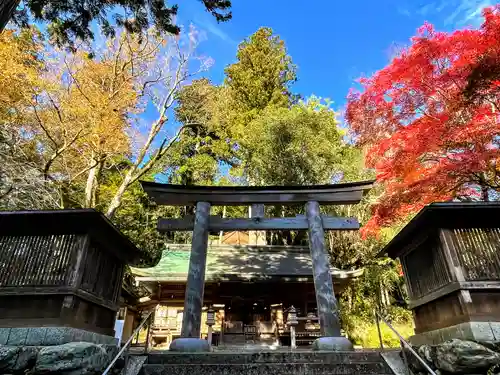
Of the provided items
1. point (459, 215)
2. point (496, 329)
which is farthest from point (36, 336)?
point (459, 215)

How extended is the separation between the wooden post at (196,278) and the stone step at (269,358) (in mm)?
946

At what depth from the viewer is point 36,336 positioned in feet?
15.3

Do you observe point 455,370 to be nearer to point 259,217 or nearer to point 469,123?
point 259,217

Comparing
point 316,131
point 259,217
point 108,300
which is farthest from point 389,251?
point 316,131

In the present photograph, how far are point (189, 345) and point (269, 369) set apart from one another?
1717mm

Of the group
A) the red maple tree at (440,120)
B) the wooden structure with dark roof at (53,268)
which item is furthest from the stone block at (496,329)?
the wooden structure with dark roof at (53,268)

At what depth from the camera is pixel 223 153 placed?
22531 mm

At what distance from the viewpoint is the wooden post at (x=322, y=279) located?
597cm

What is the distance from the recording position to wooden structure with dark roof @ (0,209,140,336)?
502cm

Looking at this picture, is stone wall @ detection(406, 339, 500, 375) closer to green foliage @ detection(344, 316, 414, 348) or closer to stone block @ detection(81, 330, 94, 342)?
stone block @ detection(81, 330, 94, 342)

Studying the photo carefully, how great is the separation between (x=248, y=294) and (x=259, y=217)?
6.79 meters

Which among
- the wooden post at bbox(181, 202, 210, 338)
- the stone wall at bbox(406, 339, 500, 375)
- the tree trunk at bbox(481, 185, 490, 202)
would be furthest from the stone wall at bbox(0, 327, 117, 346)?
the tree trunk at bbox(481, 185, 490, 202)

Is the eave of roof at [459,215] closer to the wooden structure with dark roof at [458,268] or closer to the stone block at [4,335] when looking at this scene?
the wooden structure with dark roof at [458,268]

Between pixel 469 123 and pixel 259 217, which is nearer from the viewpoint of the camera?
pixel 259 217
